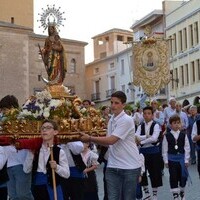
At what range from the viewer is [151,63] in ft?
89.9

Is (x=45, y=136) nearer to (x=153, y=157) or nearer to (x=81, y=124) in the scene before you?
(x=81, y=124)

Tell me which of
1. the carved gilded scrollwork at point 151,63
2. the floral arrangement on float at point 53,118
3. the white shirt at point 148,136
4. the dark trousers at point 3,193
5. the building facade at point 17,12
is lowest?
the dark trousers at point 3,193

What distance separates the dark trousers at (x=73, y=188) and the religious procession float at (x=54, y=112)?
1.02 meters

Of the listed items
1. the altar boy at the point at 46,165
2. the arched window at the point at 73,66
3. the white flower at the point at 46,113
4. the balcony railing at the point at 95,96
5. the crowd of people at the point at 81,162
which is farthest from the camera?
the balcony railing at the point at 95,96

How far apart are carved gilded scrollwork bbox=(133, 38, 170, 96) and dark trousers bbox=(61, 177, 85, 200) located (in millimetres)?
17536

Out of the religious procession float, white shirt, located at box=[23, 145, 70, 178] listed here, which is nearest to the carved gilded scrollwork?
the religious procession float

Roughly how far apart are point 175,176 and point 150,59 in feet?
53.6

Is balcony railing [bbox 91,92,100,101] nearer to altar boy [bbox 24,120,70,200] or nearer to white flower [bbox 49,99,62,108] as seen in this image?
white flower [bbox 49,99,62,108]

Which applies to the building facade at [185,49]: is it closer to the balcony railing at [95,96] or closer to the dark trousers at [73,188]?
the balcony railing at [95,96]

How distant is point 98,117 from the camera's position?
8.88 metres

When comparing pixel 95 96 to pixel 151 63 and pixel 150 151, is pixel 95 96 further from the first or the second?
pixel 150 151

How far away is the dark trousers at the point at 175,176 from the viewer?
441 inches

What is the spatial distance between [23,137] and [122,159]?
1393mm

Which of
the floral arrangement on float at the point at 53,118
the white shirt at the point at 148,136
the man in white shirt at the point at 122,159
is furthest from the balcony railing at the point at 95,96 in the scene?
the man in white shirt at the point at 122,159
